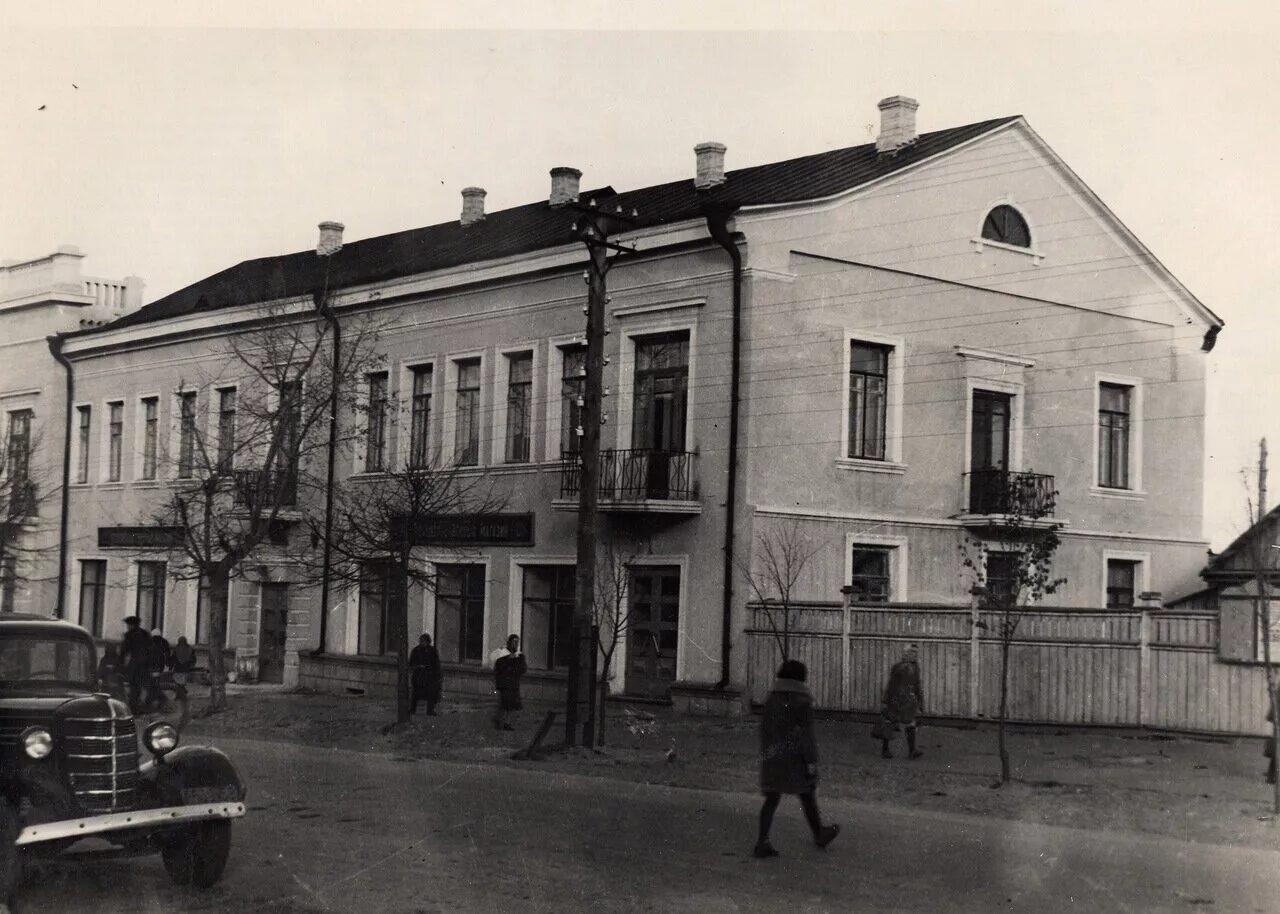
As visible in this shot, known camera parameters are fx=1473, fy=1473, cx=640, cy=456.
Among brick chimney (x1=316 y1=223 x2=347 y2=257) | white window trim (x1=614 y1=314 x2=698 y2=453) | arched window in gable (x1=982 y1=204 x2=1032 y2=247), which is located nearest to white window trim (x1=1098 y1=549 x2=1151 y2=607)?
arched window in gable (x1=982 y1=204 x2=1032 y2=247)

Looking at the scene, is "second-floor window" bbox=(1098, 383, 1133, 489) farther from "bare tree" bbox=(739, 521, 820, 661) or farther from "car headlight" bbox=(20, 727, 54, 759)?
"car headlight" bbox=(20, 727, 54, 759)

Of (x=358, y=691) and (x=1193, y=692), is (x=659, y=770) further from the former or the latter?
(x=358, y=691)

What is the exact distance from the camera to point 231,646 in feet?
111

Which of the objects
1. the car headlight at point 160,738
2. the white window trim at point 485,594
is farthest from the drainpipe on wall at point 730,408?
the car headlight at point 160,738

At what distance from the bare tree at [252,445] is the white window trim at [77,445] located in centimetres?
268

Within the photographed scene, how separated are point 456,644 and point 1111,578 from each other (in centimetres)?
1272

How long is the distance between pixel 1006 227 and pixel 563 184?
9235mm

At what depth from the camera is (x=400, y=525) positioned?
22766mm

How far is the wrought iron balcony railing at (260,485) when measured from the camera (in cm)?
2478

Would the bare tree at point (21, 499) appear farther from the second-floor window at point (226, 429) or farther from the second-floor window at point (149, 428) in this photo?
the second-floor window at point (226, 429)

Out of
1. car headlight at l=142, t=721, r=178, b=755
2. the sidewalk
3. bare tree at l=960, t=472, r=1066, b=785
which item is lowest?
the sidewalk

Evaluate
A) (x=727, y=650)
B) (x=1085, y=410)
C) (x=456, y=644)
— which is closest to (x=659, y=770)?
(x=727, y=650)

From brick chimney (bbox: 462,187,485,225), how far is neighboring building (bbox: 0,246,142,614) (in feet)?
37.3

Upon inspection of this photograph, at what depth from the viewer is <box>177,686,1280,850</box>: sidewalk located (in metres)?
14.1
